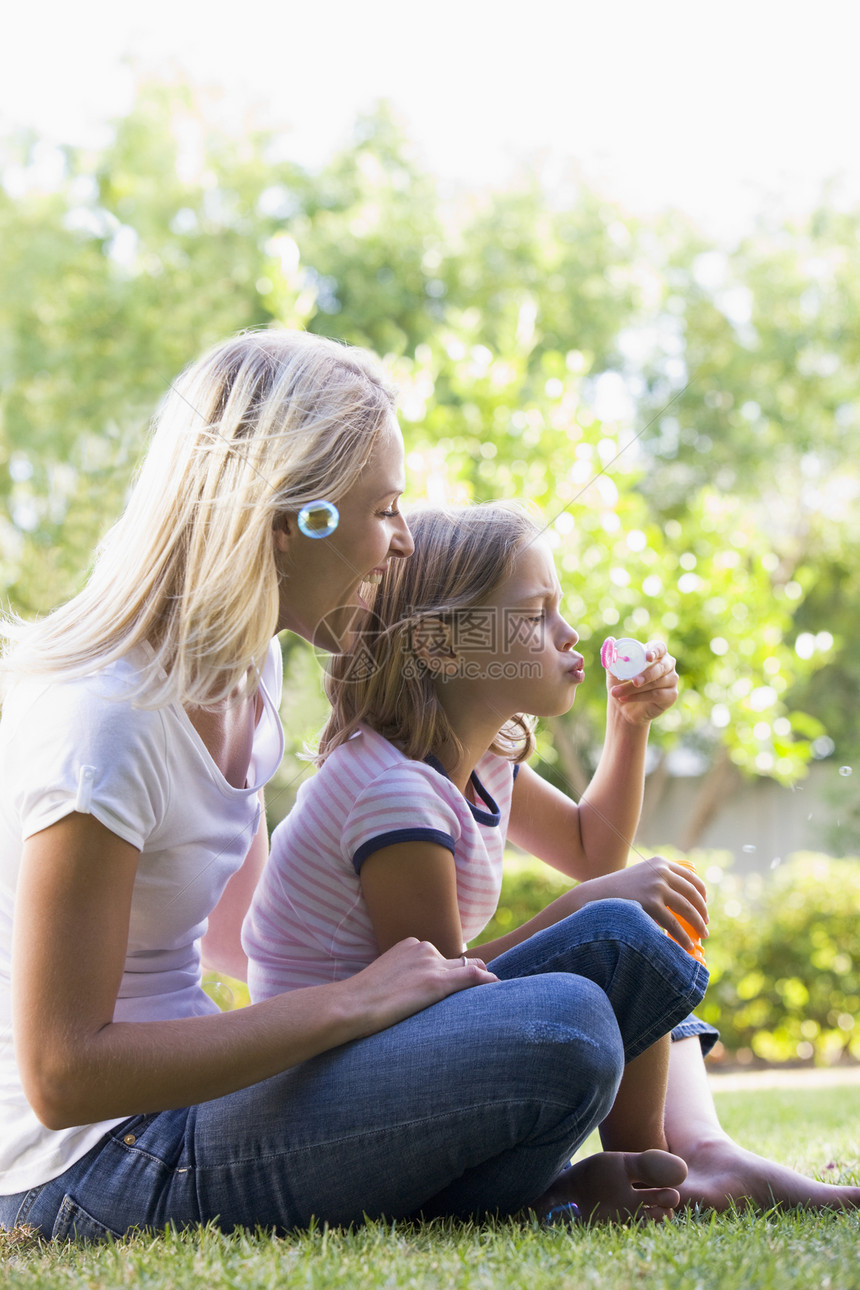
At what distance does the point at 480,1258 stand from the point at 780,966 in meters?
4.87

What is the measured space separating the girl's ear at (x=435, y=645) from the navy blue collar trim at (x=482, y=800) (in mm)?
163

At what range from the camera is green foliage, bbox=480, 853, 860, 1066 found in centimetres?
559

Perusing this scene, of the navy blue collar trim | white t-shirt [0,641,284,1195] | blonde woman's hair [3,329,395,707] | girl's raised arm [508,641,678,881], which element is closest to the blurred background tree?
girl's raised arm [508,641,678,881]

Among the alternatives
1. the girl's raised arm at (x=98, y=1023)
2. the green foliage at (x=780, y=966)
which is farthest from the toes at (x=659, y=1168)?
the green foliage at (x=780, y=966)

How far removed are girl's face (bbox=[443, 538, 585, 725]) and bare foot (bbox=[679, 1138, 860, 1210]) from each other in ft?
2.26

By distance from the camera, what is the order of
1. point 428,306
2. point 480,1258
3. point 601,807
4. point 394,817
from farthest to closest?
point 428,306, point 601,807, point 394,817, point 480,1258

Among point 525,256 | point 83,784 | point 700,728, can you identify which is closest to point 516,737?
point 83,784

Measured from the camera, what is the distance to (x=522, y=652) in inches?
71.2

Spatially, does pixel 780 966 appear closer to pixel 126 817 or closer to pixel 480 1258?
pixel 480 1258

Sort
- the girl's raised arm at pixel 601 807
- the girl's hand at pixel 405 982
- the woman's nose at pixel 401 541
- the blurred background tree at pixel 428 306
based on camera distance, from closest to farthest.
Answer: the girl's hand at pixel 405 982 < the woman's nose at pixel 401 541 < the girl's raised arm at pixel 601 807 < the blurred background tree at pixel 428 306

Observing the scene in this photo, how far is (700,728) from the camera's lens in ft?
23.8

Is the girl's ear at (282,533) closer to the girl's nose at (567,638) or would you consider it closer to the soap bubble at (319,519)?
the soap bubble at (319,519)

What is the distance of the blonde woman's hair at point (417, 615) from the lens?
1759 mm

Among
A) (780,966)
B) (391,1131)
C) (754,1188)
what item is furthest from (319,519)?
(780,966)
